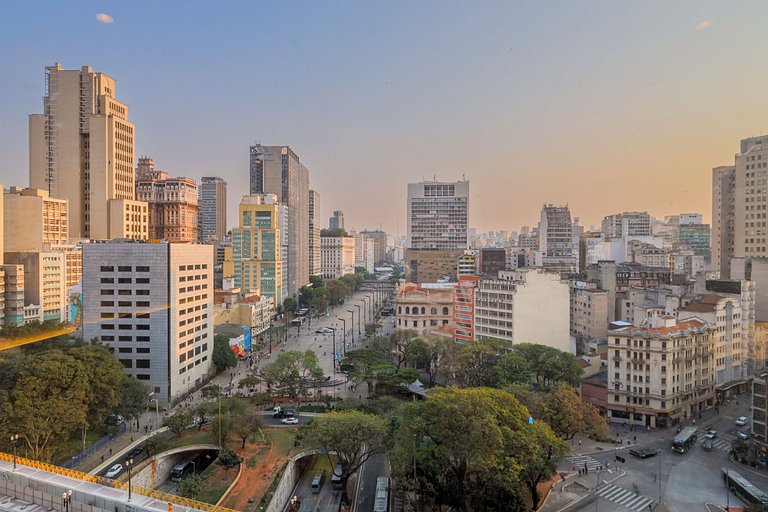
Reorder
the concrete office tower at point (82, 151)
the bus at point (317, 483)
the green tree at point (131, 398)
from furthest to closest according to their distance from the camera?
the concrete office tower at point (82, 151) < the green tree at point (131, 398) < the bus at point (317, 483)

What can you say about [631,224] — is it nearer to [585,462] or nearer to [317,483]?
[585,462]

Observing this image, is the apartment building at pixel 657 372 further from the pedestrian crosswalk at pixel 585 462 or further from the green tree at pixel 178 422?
the green tree at pixel 178 422

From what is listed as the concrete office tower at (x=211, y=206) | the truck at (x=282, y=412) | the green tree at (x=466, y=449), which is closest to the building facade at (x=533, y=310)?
the truck at (x=282, y=412)

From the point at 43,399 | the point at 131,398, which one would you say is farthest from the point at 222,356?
the point at 43,399

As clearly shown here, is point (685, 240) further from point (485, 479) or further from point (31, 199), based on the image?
point (31, 199)

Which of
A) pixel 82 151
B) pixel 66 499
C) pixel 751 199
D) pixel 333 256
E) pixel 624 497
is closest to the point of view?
pixel 66 499
